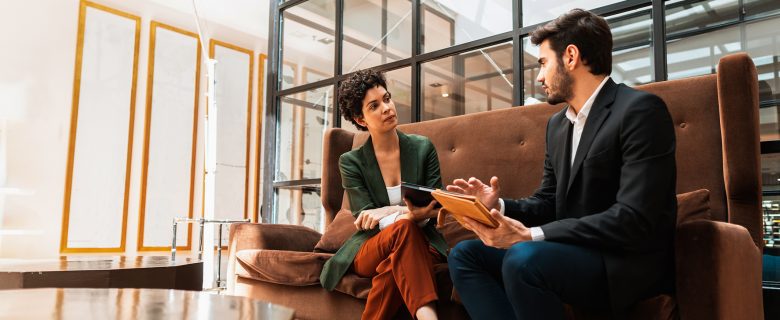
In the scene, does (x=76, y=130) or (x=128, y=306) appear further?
(x=76, y=130)

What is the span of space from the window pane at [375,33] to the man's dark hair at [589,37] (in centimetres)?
208

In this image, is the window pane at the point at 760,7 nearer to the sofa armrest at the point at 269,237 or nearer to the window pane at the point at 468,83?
the window pane at the point at 468,83

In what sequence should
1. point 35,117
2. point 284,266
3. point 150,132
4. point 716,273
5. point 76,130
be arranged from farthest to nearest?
1. point 150,132
2. point 76,130
3. point 35,117
4. point 284,266
5. point 716,273

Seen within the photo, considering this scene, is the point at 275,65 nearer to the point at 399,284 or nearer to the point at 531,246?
the point at 399,284

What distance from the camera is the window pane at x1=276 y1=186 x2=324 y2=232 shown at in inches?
163

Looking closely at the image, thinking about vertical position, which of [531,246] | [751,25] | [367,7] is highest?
[367,7]

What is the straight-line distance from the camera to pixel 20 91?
5449 mm

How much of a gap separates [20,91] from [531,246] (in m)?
5.91

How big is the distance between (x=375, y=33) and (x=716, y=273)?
292cm

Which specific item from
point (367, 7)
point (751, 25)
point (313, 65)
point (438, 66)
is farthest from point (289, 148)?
point (751, 25)

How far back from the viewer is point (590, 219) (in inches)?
47.6

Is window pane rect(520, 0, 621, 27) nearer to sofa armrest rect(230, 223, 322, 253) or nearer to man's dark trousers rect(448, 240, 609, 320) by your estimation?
sofa armrest rect(230, 223, 322, 253)

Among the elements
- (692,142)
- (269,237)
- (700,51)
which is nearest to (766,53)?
(700,51)

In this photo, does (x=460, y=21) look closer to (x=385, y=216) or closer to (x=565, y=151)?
(x=385, y=216)
